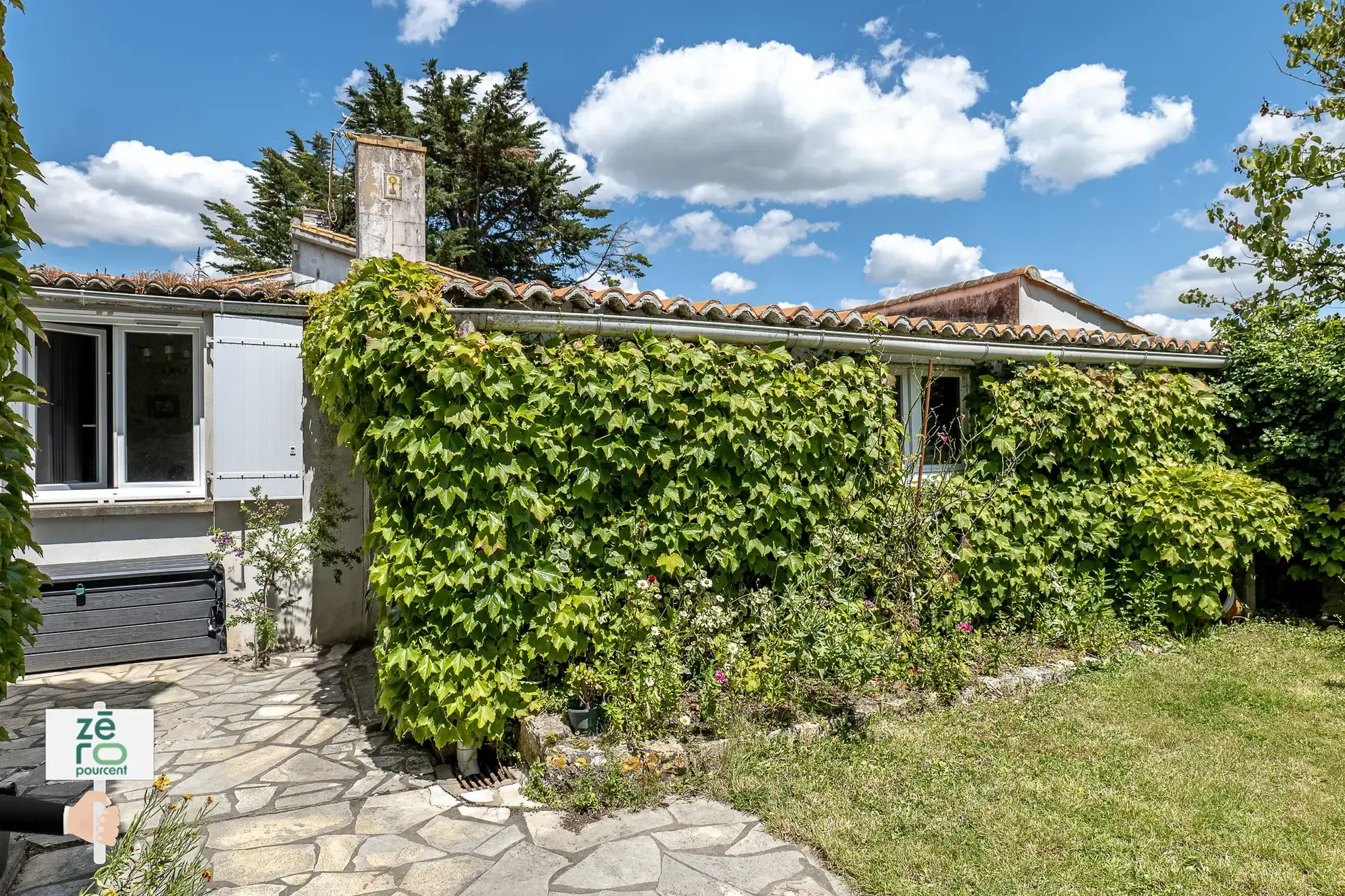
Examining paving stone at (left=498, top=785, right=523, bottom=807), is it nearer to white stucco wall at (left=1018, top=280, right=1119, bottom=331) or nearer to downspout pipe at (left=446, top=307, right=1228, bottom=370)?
downspout pipe at (left=446, top=307, right=1228, bottom=370)

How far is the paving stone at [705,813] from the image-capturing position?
14.0 feet

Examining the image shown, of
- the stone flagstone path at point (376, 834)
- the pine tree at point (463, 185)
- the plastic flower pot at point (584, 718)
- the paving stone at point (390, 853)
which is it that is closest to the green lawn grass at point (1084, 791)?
the stone flagstone path at point (376, 834)

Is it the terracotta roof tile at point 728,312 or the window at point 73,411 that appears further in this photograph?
the window at point 73,411

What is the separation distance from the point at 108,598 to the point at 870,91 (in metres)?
15.7

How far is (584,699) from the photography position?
16.9 ft

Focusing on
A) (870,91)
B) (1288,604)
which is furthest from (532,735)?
(870,91)

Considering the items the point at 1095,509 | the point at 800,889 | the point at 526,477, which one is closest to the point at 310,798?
the point at 526,477

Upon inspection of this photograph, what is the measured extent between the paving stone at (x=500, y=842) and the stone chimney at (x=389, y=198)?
5.49 metres

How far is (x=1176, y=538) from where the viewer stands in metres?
7.55

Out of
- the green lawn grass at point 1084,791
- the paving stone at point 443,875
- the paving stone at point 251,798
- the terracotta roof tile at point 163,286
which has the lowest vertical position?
the paving stone at point 251,798

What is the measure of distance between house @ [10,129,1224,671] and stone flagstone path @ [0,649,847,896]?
1832mm

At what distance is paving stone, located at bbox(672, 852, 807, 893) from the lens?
12.0 ft

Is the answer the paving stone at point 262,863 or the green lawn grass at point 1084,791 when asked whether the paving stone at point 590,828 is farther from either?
the paving stone at point 262,863

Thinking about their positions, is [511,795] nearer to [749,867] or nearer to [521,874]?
[521,874]
